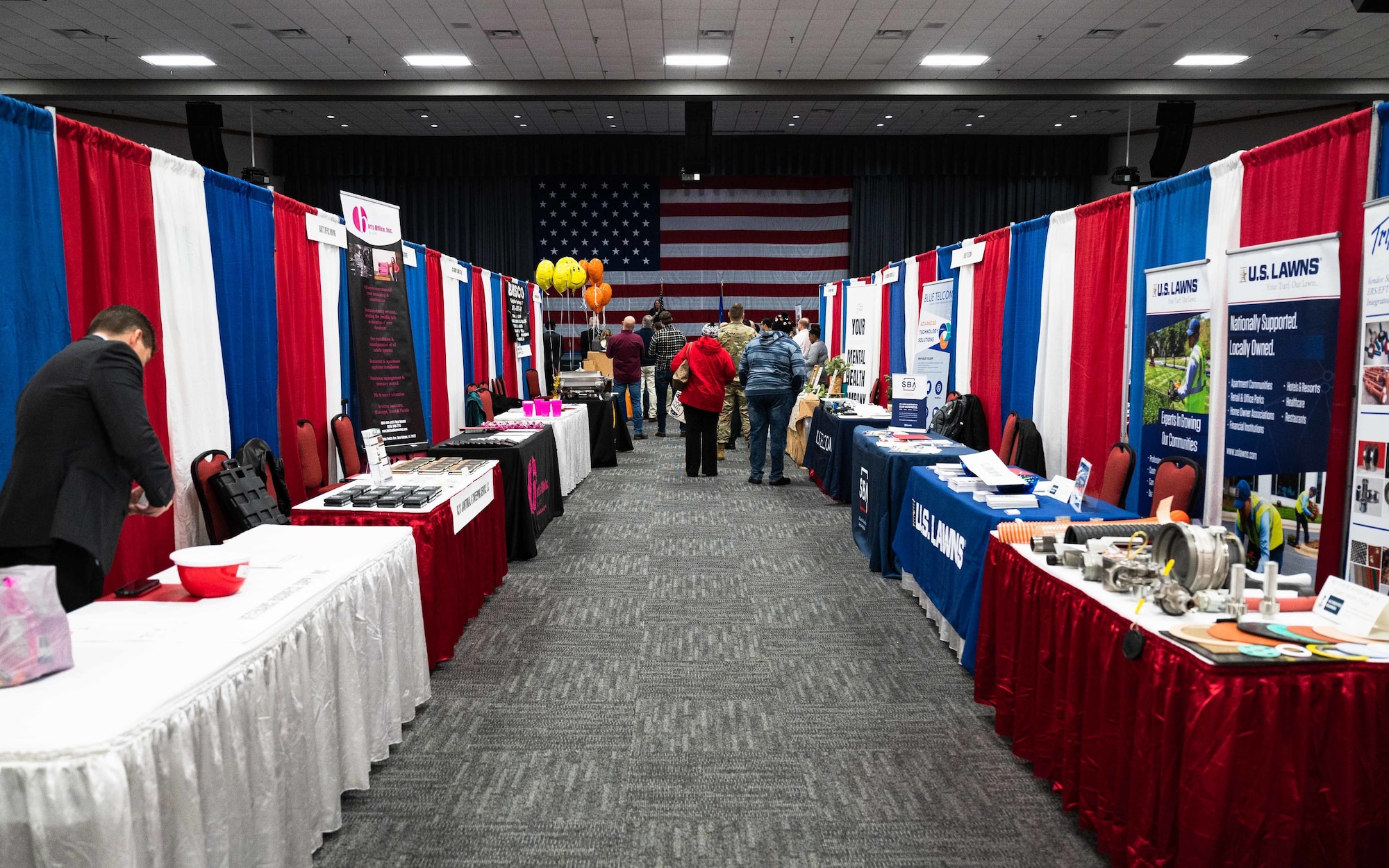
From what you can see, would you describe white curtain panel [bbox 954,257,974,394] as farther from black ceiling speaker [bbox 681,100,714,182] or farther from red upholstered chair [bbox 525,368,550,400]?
black ceiling speaker [bbox 681,100,714,182]

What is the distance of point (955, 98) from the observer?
1097 cm

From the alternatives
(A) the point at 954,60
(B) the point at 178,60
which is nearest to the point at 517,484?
(A) the point at 954,60

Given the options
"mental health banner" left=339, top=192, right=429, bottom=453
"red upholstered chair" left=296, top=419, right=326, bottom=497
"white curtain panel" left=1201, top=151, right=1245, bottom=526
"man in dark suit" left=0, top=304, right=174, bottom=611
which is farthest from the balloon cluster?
"man in dark suit" left=0, top=304, right=174, bottom=611

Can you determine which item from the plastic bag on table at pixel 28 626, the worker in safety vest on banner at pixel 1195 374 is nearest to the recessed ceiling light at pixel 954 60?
the worker in safety vest on banner at pixel 1195 374

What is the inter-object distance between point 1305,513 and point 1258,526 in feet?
0.57

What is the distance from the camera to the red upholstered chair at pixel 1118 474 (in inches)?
142

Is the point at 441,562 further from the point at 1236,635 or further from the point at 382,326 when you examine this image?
the point at 1236,635

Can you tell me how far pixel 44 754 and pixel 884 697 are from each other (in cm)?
243

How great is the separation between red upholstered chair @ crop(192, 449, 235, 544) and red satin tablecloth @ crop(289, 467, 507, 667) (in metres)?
0.24

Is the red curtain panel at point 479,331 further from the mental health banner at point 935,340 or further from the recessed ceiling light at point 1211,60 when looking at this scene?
the recessed ceiling light at point 1211,60

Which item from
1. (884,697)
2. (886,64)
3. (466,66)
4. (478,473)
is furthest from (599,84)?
(884,697)

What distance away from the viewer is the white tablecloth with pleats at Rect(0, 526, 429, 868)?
1309 mm

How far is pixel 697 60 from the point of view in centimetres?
991

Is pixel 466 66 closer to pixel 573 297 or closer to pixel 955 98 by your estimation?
pixel 573 297
